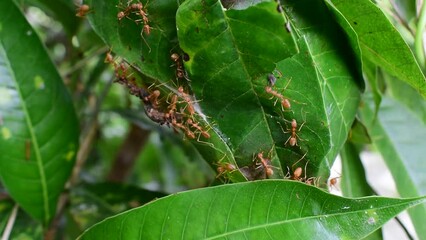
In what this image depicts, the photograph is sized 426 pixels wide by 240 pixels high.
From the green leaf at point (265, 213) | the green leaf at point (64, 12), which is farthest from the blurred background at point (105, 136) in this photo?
the green leaf at point (265, 213)

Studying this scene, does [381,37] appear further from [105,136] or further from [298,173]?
[105,136]

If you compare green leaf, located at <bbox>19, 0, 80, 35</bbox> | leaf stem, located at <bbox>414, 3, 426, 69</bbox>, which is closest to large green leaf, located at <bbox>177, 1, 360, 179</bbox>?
leaf stem, located at <bbox>414, 3, 426, 69</bbox>

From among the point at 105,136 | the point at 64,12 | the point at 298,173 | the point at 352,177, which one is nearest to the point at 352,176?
the point at 352,177

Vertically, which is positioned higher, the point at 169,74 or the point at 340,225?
the point at 169,74

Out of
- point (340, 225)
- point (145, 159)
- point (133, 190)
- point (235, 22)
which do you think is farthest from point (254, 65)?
point (145, 159)

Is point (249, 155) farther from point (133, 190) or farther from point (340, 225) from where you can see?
point (133, 190)

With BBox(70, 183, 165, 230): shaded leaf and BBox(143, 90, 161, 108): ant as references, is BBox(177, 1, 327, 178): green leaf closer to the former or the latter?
BBox(143, 90, 161, 108): ant

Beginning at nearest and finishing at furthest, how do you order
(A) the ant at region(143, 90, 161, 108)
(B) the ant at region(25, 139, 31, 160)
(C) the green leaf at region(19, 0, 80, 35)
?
(A) the ant at region(143, 90, 161, 108)
(B) the ant at region(25, 139, 31, 160)
(C) the green leaf at region(19, 0, 80, 35)
